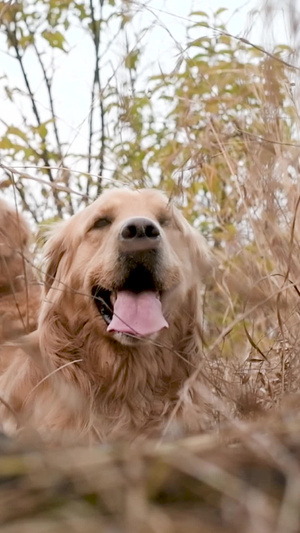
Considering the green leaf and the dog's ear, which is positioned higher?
the green leaf

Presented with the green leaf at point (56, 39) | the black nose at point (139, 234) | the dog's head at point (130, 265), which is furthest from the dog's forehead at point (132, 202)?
the green leaf at point (56, 39)

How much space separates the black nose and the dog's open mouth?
117 millimetres

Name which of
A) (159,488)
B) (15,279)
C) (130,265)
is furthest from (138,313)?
(159,488)

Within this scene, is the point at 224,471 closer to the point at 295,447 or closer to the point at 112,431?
the point at 295,447

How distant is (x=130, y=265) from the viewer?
12.0 feet

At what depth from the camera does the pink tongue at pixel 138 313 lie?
3.51 metres

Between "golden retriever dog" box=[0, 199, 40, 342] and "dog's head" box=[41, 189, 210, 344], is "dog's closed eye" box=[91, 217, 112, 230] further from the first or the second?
"golden retriever dog" box=[0, 199, 40, 342]

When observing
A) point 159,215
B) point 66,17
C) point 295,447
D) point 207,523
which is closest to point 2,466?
point 207,523

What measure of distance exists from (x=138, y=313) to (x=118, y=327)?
0.12m

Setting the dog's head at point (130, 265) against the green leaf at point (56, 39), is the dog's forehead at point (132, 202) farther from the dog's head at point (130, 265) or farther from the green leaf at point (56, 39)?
the green leaf at point (56, 39)

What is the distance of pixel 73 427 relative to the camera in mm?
3588

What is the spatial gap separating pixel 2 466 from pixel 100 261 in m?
2.55

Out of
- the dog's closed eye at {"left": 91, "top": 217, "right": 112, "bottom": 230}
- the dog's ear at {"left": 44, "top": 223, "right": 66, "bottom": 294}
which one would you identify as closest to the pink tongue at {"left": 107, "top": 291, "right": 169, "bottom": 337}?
the dog's closed eye at {"left": 91, "top": 217, "right": 112, "bottom": 230}

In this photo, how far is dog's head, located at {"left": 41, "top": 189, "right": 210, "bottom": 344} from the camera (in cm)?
360
